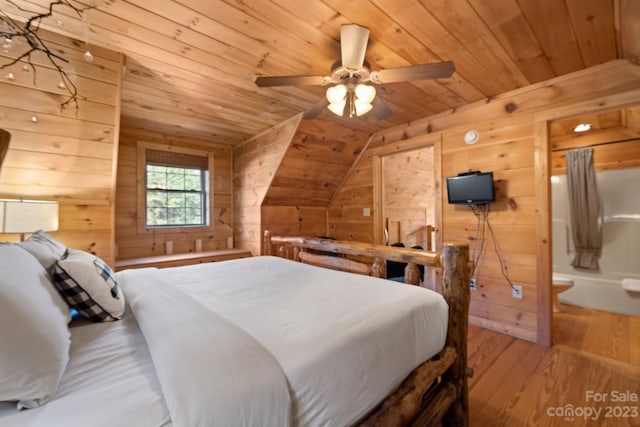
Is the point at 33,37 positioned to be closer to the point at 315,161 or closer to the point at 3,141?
the point at 3,141

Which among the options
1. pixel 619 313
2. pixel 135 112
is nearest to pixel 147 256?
pixel 135 112

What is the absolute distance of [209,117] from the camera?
3.11 metres

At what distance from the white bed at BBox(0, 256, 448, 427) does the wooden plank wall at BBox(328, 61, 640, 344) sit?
1728 millimetres

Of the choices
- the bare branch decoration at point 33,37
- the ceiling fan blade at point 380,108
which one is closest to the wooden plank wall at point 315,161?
the ceiling fan blade at point 380,108

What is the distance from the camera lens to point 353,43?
1.54 meters

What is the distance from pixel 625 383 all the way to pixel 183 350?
2866 millimetres

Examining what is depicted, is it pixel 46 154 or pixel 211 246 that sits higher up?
pixel 46 154

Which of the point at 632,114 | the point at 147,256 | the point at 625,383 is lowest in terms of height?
the point at 625,383

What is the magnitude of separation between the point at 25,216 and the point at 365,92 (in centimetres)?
237

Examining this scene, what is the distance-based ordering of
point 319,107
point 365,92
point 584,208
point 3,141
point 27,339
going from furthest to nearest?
point 584,208 < point 319,107 < point 365,92 < point 3,141 < point 27,339

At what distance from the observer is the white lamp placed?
1.69m

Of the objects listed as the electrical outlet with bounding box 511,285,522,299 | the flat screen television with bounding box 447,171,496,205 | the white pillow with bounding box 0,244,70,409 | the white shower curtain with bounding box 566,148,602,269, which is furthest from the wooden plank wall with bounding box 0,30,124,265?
the white shower curtain with bounding box 566,148,602,269

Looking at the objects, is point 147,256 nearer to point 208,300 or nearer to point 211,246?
point 211,246

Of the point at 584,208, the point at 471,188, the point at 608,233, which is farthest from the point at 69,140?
the point at 608,233
